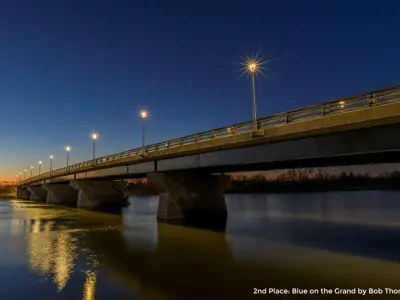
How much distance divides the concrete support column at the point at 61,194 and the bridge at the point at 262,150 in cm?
4277

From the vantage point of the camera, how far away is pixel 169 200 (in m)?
40.8

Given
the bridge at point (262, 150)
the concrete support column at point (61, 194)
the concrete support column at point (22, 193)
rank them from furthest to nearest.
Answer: the concrete support column at point (22, 193) < the concrete support column at point (61, 194) < the bridge at point (262, 150)

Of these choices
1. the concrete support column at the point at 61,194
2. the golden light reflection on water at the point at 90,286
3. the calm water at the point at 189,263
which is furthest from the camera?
the concrete support column at the point at 61,194

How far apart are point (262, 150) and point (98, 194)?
58066 millimetres

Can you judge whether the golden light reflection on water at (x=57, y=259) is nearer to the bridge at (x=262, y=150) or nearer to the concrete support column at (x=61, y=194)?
the bridge at (x=262, y=150)

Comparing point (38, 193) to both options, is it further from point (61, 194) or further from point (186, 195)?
point (186, 195)

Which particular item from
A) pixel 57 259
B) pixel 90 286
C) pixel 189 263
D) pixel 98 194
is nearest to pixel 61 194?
pixel 98 194

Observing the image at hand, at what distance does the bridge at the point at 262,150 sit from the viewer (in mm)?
18250

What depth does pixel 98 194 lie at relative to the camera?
76000 mm

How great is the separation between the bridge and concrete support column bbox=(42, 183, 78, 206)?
42.8 metres

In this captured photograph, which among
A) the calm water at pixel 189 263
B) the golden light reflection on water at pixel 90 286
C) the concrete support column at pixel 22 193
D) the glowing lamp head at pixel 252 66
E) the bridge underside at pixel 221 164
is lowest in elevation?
the calm water at pixel 189 263

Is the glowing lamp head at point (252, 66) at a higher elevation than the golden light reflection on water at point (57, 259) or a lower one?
higher

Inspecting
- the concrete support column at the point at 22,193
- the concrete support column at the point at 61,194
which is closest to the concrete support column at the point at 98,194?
the concrete support column at the point at 61,194

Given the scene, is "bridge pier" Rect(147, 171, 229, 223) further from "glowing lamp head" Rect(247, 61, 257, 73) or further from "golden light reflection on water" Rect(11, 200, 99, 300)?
"glowing lamp head" Rect(247, 61, 257, 73)
